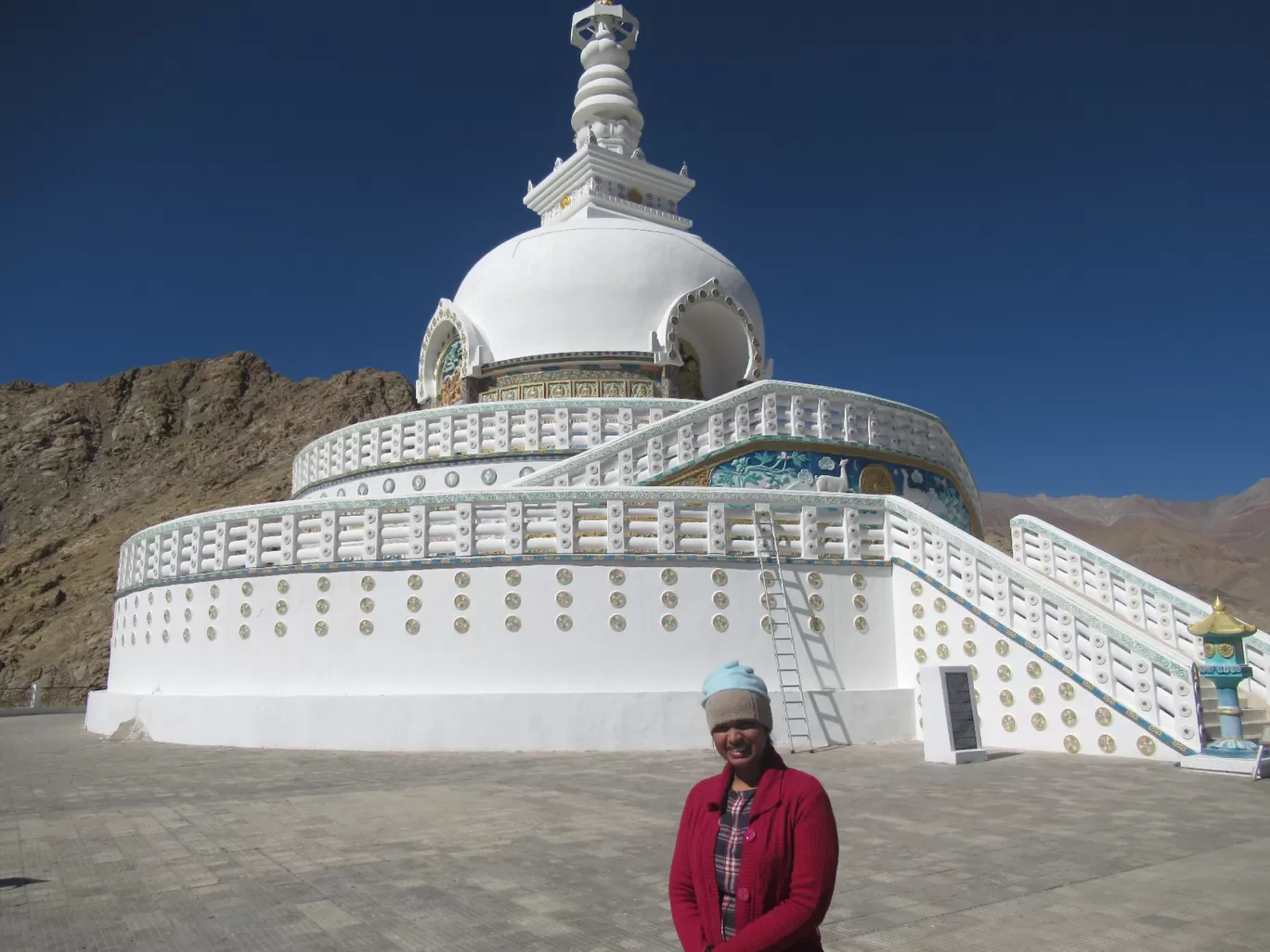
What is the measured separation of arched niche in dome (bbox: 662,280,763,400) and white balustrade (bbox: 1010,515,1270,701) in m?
7.76

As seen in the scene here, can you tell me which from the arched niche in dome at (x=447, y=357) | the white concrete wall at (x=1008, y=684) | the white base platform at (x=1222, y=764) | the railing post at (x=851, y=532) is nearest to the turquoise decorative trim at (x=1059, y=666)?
the white concrete wall at (x=1008, y=684)

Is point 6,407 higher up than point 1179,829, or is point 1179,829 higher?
point 6,407

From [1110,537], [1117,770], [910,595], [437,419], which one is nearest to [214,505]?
[437,419]

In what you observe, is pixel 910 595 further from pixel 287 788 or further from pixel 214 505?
pixel 214 505

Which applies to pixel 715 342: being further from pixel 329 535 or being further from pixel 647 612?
pixel 329 535

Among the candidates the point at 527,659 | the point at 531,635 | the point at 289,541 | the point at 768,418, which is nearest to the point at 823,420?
the point at 768,418

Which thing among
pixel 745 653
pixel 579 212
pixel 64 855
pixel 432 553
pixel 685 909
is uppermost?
pixel 579 212

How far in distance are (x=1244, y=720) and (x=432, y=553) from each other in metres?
8.90

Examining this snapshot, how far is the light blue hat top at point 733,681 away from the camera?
2566 millimetres

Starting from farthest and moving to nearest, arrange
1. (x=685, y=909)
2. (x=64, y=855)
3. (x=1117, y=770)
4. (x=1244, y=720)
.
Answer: (x=1244, y=720) → (x=1117, y=770) → (x=64, y=855) → (x=685, y=909)

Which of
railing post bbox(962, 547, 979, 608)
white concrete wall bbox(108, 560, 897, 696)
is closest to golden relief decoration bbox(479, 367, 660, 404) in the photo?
white concrete wall bbox(108, 560, 897, 696)

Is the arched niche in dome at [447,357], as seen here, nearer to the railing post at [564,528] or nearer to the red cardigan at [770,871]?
the railing post at [564,528]

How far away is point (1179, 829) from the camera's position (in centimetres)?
611

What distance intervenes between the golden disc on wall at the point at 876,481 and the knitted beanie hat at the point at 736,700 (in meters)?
12.5
